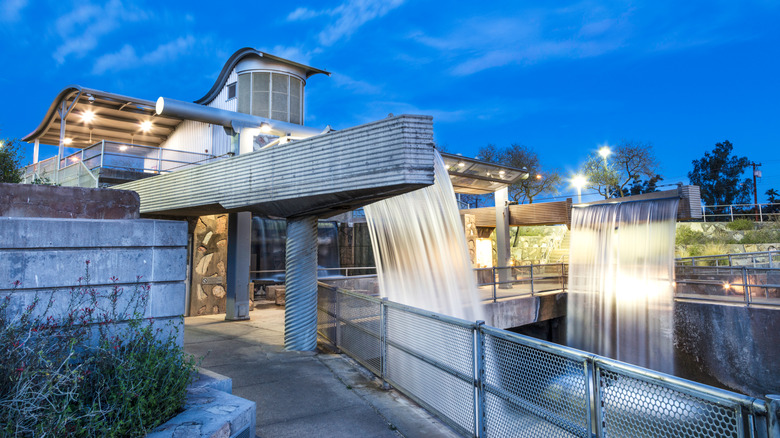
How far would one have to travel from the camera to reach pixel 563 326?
1614cm

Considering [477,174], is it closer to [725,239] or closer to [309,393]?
[309,393]

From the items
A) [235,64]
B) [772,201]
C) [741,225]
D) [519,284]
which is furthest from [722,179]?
[235,64]

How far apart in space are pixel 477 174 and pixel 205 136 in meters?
12.4

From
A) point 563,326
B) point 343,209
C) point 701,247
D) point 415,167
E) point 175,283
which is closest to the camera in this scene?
point 175,283

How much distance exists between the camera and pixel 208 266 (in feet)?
47.7

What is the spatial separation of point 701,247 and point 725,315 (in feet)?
62.8

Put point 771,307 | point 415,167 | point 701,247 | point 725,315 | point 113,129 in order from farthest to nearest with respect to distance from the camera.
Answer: point 701,247 < point 113,129 < point 725,315 < point 771,307 < point 415,167

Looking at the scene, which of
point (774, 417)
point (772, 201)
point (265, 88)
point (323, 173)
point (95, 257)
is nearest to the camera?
point (774, 417)

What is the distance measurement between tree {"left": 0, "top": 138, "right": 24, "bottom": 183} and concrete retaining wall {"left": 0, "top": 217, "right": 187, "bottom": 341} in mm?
6524

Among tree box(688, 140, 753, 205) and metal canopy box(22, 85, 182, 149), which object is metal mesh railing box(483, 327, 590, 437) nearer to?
metal canopy box(22, 85, 182, 149)

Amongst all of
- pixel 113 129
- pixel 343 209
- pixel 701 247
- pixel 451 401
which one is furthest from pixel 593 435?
pixel 701 247

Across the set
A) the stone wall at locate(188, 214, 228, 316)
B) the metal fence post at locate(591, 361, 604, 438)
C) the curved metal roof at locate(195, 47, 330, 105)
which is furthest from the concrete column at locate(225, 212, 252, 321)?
the metal fence post at locate(591, 361, 604, 438)

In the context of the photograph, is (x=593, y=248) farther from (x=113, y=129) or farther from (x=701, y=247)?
(x=113, y=129)

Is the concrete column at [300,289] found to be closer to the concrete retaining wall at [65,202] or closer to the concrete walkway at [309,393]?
the concrete walkway at [309,393]
